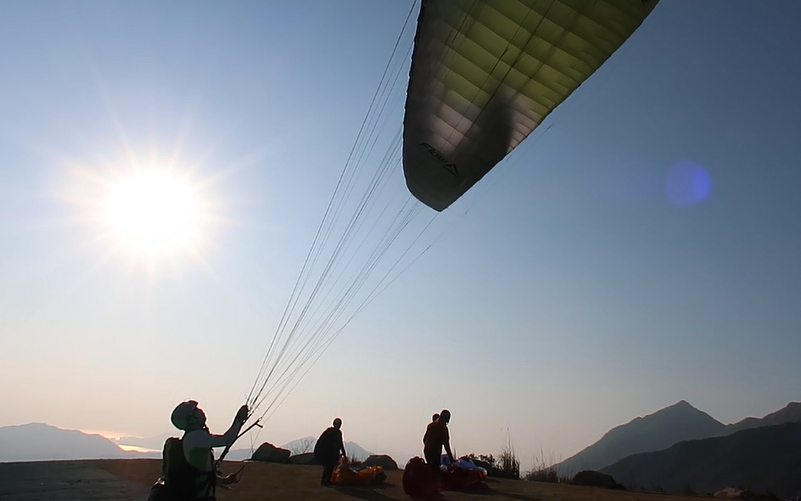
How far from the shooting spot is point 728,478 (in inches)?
2191

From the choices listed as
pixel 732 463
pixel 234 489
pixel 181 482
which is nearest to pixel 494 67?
pixel 181 482

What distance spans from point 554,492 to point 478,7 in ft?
30.5

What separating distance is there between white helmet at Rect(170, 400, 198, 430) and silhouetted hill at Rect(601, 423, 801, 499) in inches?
1884

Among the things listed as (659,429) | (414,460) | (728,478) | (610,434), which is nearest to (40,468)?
(414,460)

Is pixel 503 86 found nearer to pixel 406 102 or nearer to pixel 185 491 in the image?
pixel 406 102

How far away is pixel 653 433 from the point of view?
151 m

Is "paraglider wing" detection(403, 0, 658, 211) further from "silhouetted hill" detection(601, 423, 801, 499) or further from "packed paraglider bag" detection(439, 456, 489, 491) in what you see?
"silhouetted hill" detection(601, 423, 801, 499)

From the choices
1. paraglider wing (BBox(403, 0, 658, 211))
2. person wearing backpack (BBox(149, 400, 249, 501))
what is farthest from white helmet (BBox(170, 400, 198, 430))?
paraglider wing (BBox(403, 0, 658, 211))

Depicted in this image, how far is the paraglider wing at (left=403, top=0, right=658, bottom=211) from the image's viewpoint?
905 centimetres

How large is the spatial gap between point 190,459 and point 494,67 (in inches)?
323

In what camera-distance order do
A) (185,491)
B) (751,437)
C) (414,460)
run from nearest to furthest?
(185,491), (414,460), (751,437)

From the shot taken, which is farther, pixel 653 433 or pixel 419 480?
pixel 653 433

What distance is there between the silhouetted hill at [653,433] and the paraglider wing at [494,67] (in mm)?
138652

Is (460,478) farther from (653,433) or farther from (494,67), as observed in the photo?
(653,433)
